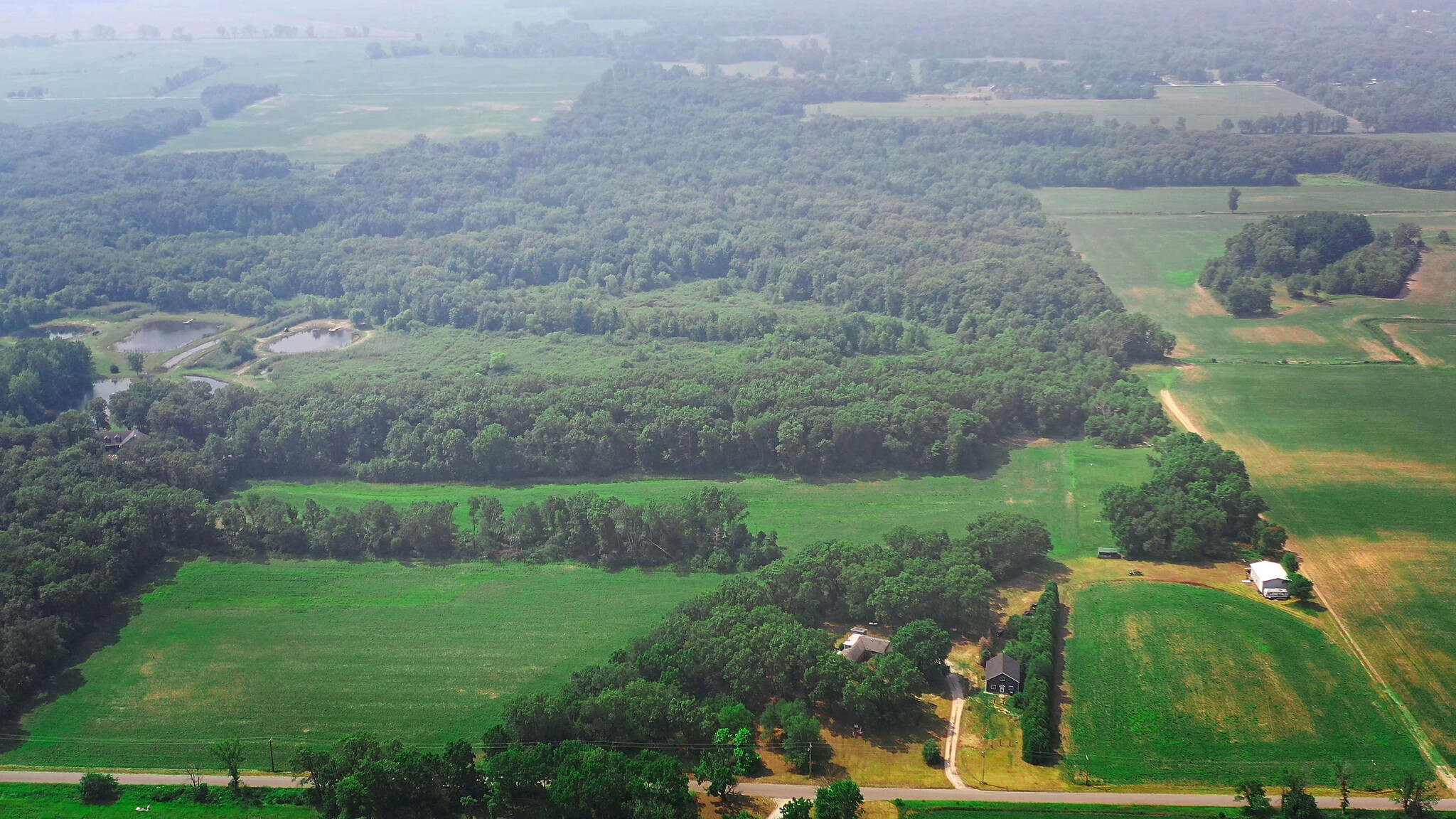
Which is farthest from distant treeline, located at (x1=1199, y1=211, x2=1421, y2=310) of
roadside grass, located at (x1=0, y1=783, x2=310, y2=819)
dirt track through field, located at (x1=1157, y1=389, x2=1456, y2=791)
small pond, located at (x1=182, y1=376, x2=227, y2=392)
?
roadside grass, located at (x1=0, y1=783, x2=310, y2=819)

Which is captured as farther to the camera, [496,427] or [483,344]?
[483,344]

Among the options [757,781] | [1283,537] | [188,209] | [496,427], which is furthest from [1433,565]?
[188,209]

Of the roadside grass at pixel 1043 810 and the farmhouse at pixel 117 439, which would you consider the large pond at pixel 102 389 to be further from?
the roadside grass at pixel 1043 810

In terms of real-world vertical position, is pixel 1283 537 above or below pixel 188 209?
below

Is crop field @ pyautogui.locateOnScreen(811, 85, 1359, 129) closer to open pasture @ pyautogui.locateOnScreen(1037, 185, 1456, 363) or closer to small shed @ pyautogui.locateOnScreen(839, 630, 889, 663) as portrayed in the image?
open pasture @ pyautogui.locateOnScreen(1037, 185, 1456, 363)

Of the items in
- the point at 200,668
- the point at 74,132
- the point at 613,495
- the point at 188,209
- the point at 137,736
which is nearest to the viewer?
the point at 137,736

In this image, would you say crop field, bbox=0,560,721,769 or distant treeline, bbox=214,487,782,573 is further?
distant treeline, bbox=214,487,782,573

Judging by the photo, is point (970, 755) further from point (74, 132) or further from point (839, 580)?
point (74, 132)

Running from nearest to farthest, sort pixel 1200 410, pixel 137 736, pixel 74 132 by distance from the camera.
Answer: pixel 137 736, pixel 1200 410, pixel 74 132
